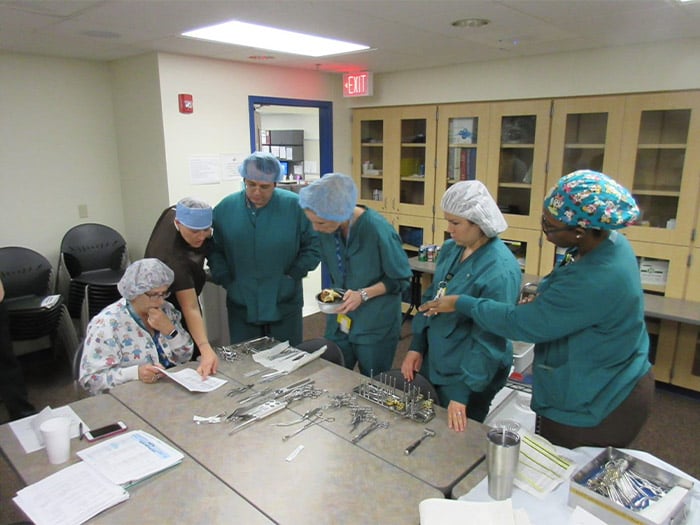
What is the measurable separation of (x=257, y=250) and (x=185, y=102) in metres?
1.75

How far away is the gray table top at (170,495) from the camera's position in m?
1.35

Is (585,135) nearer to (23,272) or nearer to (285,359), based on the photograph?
(285,359)

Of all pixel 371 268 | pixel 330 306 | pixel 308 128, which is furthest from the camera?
pixel 308 128

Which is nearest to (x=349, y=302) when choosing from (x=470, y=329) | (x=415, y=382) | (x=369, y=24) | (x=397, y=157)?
(x=415, y=382)

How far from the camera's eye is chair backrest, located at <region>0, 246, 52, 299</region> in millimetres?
3615

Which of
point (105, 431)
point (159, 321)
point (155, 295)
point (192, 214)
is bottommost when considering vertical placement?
→ point (105, 431)

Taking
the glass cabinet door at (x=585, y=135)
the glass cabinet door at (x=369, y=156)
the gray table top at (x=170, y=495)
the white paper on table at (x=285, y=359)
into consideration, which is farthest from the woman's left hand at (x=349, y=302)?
the glass cabinet door at (x=369, y=156)

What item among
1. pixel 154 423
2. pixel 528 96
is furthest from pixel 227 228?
pixel 528 96

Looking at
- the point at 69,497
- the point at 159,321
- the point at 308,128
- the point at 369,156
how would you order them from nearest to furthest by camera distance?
1. the point at 69,497
2. the point at 159,321
3. the point at 369,156
4. the point at 308,128

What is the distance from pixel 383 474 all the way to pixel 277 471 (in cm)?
32

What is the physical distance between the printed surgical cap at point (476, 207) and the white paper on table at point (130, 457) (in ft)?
4.18

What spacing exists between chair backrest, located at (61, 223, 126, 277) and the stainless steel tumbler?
3623 millimetres

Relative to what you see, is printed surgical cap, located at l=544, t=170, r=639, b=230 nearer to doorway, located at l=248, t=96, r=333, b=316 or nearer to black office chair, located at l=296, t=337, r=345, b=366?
black office chair, located at l=296, t=337, r=345, b=366

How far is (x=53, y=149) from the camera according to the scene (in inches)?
157
